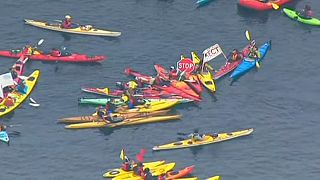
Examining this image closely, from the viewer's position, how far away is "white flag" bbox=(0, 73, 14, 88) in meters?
141

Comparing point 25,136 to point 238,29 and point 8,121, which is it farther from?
point 238,29

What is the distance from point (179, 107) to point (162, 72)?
8414 millimetres

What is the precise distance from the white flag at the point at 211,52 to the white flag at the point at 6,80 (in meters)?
28.7

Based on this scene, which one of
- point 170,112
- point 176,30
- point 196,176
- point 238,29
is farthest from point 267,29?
point 196,176

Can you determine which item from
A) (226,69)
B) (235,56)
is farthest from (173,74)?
(235,56)

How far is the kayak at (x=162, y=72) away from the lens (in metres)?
146

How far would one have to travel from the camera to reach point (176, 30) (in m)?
163

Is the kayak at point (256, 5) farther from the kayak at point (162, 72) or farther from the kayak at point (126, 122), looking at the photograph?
the kayak at point (126, 122)

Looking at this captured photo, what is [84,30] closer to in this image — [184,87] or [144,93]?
[144,93]

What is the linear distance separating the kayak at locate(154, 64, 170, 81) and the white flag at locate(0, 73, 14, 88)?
21716 millimetres

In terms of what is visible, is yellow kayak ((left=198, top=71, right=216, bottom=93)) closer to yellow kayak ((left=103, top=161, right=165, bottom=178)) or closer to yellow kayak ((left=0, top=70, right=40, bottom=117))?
yellow kayak ((left=103, top=161, right=165, bottom=178))

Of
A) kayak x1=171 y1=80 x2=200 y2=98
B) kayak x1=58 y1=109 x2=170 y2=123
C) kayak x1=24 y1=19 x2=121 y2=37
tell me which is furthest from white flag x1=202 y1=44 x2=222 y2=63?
kayak x1=24 y1=19 x2=121 y2=37

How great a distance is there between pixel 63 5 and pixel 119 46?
16.9m

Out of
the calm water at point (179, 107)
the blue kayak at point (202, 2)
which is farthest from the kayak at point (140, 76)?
the blue kayak at point (202, 2)
